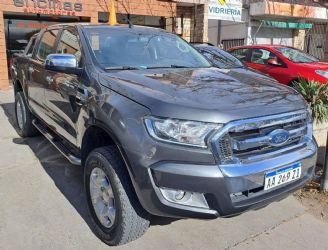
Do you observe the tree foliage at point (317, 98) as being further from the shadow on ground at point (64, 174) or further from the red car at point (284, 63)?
the shadow on ground at point (64, 174)

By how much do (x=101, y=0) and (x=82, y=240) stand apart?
34.9 feet

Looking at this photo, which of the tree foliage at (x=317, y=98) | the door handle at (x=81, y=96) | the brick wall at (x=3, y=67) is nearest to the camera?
the door handle at (x=81, y=96)

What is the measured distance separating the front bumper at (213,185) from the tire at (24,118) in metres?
3.64

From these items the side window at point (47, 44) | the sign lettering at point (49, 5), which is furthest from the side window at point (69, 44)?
the sign lettering at point (49, 5)

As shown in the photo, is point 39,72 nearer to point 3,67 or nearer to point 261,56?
point 261,56

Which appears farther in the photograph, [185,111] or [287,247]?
[287,247]

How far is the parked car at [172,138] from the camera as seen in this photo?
2264mm

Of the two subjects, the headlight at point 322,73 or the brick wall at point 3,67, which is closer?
the headlight at point 322,73

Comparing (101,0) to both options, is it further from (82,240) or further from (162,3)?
(82,240)

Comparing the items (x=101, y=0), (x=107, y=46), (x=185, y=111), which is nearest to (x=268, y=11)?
(x=101, y=0)

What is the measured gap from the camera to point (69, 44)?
3.79 m

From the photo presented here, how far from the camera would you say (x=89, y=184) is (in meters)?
3.03

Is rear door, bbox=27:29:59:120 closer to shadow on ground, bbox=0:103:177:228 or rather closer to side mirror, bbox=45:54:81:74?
shadow on ground, bbox=0:103:177:228

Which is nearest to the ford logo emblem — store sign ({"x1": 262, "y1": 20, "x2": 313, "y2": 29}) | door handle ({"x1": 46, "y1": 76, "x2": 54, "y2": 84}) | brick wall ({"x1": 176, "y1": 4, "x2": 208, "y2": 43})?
door handle ({"x1": 46, "y1": 76, "x2": 54, "y2": 84})
